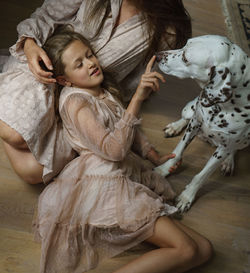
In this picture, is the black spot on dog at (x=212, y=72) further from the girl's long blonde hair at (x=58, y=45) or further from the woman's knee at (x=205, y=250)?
the woman's knee at (x=205, y=250)

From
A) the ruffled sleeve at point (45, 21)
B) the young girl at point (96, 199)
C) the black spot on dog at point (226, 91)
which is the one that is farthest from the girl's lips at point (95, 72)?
the black spot on dog at point (226, 91)

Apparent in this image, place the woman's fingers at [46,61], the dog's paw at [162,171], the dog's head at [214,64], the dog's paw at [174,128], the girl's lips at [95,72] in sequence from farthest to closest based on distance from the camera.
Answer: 1. the dog's paw at [174,128]
2. the dog's paw at [162,171]
3. the girl's lips at [95,72]
4. the woman's fingers at [46,61]
5. the dog's head at [214,64]

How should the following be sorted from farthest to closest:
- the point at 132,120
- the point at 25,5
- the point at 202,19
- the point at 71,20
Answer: the point at 202,19, the point at 25,5, the point at 71,20, the point at 132,120

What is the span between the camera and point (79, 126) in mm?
1185

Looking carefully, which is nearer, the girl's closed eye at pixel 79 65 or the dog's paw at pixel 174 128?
the girl's closed eye at pixel 79 65

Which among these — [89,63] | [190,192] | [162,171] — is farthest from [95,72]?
[190,192]

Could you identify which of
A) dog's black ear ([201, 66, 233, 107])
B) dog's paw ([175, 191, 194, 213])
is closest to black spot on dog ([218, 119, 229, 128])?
dog's black ear ([201, 66, 233, 107])

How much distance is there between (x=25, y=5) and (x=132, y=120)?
142 cm

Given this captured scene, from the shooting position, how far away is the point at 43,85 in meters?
1.23

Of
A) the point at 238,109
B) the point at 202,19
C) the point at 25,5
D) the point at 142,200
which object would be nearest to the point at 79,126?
the point at 142,200

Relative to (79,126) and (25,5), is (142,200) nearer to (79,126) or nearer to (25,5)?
(79,126)

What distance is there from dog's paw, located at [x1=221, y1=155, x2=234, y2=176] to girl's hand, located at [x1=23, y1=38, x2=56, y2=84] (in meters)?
0.93

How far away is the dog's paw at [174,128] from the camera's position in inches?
66.9

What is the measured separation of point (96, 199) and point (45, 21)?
772 millimetres
